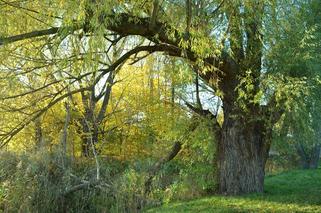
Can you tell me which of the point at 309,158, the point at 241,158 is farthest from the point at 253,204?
the point at 309,158

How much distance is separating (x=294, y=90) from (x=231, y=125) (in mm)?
2804

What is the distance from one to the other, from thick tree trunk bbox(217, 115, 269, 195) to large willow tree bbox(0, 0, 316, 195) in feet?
0.08

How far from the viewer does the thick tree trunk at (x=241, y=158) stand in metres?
10.7

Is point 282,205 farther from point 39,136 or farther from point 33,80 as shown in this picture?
point 39,136

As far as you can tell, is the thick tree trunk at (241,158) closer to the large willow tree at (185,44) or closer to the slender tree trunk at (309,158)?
the large willow tree at (185,44)

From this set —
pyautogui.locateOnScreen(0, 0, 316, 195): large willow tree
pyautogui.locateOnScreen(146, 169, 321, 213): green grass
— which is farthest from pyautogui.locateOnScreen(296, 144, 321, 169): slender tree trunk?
pyautogui.locateOnScreen(0, 0, 316, 195): large willow tree

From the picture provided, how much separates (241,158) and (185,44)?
5.16 metres

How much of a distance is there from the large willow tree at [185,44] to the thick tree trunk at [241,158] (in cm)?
3

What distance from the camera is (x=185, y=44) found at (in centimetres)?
639

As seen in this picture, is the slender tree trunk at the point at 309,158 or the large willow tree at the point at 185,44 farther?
the slender tree trunk at the point at 309,158

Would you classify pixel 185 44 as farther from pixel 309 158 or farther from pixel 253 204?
pixel 309 158

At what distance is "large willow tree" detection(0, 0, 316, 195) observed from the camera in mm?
6441

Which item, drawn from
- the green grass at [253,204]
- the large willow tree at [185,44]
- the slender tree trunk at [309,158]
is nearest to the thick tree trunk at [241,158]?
the large willow tree at [185,44]

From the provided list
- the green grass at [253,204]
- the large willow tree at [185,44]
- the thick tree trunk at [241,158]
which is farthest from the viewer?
the thick tree trunk at [241,158]
